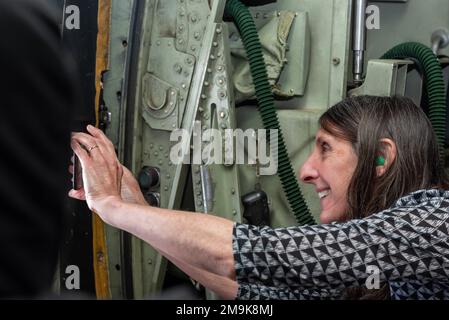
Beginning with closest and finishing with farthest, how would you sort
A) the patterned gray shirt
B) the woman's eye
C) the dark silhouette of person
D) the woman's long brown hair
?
the dark silhouette of person → the patterned gray shirt → the woman's long brown hair → the woman's eye

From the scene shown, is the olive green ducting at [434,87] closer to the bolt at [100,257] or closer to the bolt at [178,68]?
the bolt at [178,68]

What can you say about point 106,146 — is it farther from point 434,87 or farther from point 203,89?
point 434,87

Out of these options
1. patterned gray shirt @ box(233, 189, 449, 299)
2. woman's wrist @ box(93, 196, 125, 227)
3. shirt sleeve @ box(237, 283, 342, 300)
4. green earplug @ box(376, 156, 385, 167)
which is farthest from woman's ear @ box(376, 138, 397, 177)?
woman's wrist @ box(93, 196, 125, 227)

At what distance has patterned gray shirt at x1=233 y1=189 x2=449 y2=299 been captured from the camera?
64.4 inches

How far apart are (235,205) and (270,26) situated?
791 mm

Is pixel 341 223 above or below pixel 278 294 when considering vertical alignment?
above

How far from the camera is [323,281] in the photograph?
5.41 feet

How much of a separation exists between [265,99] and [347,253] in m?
1.18

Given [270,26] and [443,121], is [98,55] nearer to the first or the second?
[270,26]

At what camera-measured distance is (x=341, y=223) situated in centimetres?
183

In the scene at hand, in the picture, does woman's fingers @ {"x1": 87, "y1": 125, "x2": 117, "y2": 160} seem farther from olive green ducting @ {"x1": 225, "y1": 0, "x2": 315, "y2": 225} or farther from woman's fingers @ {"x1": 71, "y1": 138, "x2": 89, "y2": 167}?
olive green ducting @ {"x1": 225, "y1": 0, "x2": 315, "y2": 225}

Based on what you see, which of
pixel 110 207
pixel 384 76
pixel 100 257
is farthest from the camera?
pixel 100 257

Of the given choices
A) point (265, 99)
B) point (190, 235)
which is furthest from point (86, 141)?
point (265, 99)

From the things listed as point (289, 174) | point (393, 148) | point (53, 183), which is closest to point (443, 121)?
point (289, 174)
